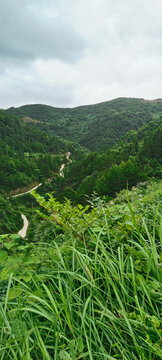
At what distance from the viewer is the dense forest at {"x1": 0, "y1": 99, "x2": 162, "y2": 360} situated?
1243mm

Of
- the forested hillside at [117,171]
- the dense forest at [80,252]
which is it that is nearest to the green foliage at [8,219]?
the dense forest at [80,252]

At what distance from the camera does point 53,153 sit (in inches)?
5778

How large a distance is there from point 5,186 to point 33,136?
7786 cm

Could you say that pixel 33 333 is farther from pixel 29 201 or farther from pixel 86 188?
pixel 29 201

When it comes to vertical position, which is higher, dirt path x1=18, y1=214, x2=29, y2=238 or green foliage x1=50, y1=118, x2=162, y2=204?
green foliage x1=50, y1=118, x2=162, y2=204

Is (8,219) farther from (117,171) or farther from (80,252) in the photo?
(80,252)

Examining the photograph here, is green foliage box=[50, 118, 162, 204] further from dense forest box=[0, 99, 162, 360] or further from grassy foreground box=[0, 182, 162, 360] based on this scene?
grassy foreground box=[0, 182, 162, 360]

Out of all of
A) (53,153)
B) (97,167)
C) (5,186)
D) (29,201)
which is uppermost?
(53,153)

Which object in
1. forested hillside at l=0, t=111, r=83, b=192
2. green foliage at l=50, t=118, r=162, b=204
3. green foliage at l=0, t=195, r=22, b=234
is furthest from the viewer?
forested hillside at l=0, t=111, r=83, b=192

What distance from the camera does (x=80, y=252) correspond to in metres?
1.98

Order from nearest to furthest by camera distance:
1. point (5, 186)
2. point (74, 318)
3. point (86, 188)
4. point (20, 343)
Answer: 1. point (20, 343)
2. point (74, 318)
3. point (86, 188)
4. point (5, 186)

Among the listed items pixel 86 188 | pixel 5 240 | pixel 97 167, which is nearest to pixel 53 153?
pixel 97 167

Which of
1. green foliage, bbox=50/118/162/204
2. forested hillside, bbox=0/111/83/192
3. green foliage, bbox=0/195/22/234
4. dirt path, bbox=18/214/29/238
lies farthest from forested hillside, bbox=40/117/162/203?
forested hillside, bbox=0/111/83/192

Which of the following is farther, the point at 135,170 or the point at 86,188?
the point at 86,188
